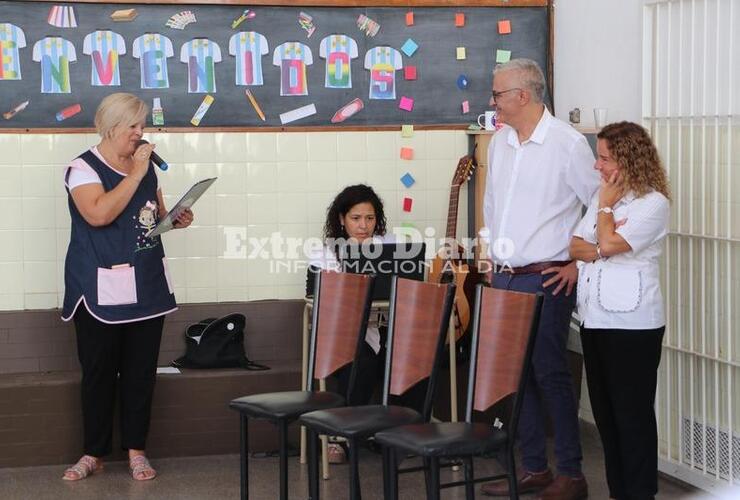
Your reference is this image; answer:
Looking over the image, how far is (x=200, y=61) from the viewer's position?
5.41 metres

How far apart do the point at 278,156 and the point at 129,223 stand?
3.47 feet

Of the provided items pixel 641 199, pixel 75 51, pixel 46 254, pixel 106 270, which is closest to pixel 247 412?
pixel 106 270

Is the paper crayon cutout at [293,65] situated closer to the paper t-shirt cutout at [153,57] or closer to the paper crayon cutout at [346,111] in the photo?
the paper crayon cutout at [346,111]

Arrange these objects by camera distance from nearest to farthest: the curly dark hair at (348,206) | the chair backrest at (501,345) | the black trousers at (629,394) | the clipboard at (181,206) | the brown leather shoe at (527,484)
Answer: the chair backrest at (501,345) → the black trousers at (629,394) → the brown leather shoe at (527,484) → the clipboard at (181,206) → the curly dark hair at (348,206)

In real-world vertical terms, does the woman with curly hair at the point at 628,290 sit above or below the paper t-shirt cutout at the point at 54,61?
below

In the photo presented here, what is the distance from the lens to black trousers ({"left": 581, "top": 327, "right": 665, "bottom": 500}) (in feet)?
12.8

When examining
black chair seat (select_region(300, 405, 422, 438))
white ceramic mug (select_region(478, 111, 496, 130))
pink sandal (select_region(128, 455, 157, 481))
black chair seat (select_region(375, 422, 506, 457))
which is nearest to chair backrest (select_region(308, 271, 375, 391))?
black chair seat (select_region(300, 405, 422, 438))

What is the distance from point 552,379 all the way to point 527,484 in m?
0.45

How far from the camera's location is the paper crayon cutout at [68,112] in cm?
529

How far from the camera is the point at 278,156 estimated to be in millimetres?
5543

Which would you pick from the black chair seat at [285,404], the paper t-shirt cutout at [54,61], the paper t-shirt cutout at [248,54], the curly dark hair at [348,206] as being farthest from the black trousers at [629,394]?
the paper t-shirt cutout at [54,61]

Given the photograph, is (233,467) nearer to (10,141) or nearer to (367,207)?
(367,207)

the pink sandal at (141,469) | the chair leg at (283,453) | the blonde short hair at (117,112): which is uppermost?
the blonde short hair at (117,112)

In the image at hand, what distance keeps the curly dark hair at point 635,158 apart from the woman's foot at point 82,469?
258 centimetres
